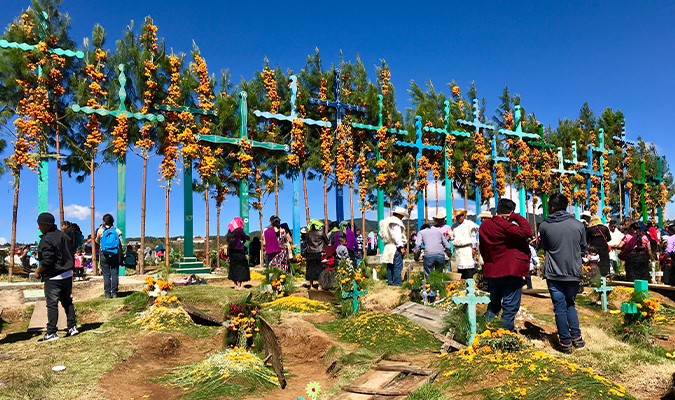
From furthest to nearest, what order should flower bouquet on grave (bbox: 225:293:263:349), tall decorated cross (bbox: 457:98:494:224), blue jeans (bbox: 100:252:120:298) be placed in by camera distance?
1. tall decorated cross (bbox: 457:98:494:224)
2. blue jeans (bbox: 100:252:120:298)
3. flower bouquet on grave (bbox: 225:293:263:349)

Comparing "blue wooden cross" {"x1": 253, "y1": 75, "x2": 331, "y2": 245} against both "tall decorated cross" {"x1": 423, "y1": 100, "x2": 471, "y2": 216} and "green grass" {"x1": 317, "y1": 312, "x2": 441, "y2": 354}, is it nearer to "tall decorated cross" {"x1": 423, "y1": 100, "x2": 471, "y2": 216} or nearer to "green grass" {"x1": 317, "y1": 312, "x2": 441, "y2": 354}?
"tall decorated cross" {"x1": 423, "y1": 100, "x2": 471, "y2": 216}

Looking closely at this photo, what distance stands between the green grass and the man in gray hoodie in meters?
1.41

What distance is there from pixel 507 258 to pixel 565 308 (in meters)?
0.82

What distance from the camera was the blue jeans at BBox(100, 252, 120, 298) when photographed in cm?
990

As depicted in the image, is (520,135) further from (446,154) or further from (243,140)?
(243,140)

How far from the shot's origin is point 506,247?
563 centimetres

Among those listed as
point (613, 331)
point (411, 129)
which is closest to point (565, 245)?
point (613, 331)

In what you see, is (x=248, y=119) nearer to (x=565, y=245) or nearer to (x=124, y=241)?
(x=124, y=241)

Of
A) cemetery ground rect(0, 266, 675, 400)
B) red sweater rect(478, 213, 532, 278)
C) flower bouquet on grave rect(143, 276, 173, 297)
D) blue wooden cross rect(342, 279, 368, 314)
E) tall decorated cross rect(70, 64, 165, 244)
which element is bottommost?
cemetery ground rect(0, 266, 675, 400)

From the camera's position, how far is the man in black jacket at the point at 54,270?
686 cm

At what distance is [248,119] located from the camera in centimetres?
1667

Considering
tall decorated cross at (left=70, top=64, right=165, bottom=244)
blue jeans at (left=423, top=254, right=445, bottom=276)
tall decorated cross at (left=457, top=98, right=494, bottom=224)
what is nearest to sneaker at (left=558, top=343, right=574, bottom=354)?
blue jeans at (left=423, top=254, right=445, bottom=276)

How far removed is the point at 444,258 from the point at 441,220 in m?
0.72

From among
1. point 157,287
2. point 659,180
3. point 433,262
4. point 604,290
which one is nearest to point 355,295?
point 433,262
